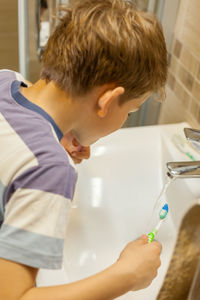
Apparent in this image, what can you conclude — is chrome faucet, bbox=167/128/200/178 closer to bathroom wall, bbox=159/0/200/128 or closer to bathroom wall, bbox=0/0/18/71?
bathroom wall, bbox=159/0/200/128

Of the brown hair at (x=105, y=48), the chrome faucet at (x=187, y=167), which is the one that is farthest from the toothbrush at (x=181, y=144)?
the brown hair at (x=105, y=48)

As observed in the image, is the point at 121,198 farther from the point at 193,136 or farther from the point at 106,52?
the point at 106,52

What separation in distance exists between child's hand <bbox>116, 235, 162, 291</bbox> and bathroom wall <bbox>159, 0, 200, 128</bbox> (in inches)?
16.6

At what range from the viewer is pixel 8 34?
38.6 inches

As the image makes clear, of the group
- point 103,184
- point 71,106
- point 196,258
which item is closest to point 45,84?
point 71,106

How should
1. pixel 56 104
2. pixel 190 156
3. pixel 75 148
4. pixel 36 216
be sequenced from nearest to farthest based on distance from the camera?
pixel 36 216 < pixel 56 104 < pixel 75 148 < pixel 190 156

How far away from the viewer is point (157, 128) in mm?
1047

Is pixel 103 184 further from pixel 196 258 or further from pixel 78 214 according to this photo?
pixel 196 258

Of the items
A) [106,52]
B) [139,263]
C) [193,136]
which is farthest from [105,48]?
[139,263]

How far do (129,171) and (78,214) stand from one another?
0.16 meters

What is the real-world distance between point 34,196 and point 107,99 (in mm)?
178

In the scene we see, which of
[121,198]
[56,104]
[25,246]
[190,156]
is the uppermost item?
[56,104]

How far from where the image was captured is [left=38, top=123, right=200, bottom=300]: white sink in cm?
89

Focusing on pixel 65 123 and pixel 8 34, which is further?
pixel 8 34
